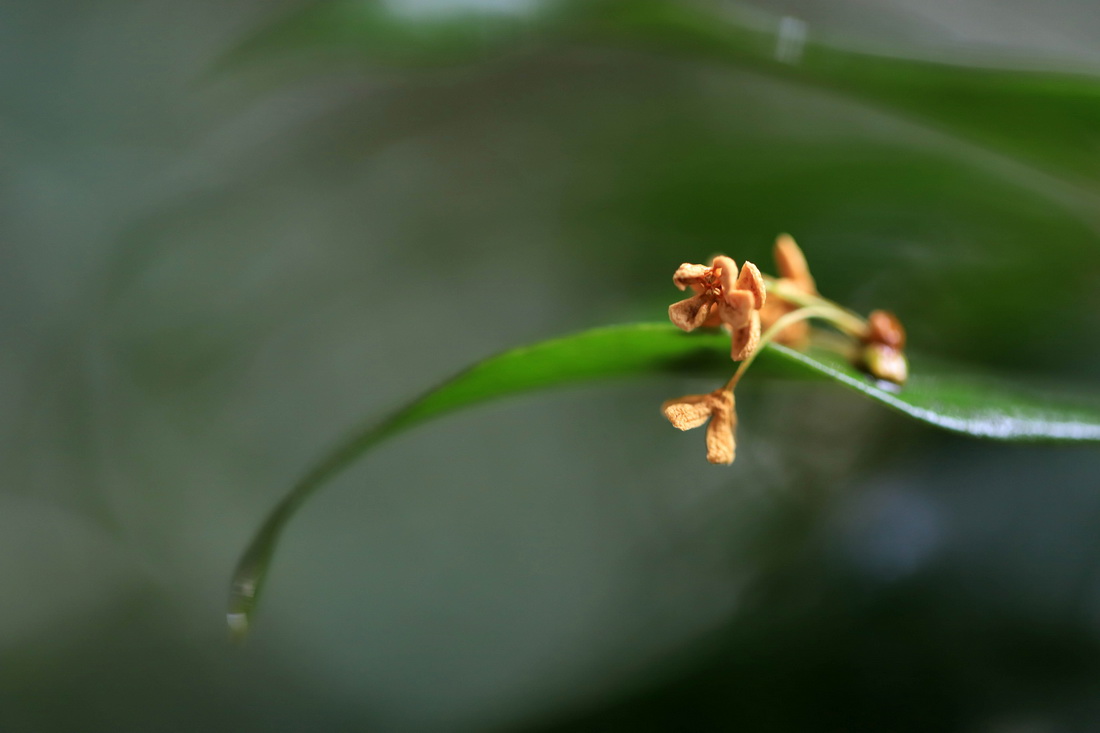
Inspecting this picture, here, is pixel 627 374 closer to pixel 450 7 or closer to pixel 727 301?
pixel 727 301

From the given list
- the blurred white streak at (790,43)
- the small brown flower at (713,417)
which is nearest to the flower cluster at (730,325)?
the small brown flower at (713,417)

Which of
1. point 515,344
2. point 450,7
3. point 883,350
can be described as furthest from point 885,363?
point 515,344

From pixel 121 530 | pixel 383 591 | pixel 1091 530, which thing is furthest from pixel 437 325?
pixel 1091 530

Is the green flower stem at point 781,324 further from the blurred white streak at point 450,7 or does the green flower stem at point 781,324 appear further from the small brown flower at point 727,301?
the blurred white streak at point 450,7

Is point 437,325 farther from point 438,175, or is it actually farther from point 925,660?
point 925,660

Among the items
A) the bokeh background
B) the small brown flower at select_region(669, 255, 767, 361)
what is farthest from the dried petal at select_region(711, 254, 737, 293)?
the bokeh background

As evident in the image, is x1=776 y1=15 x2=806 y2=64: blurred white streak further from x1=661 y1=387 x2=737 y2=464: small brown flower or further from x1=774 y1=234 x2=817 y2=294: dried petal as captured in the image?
x1=661 y1=387 x2=737 y2=464: small brown flower
